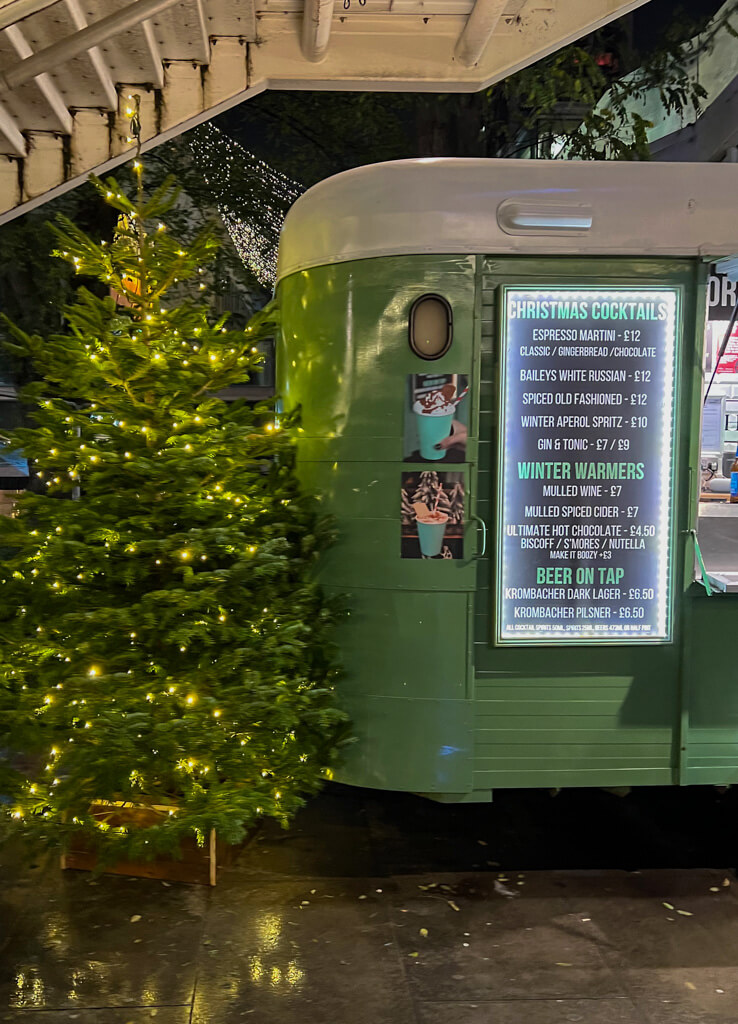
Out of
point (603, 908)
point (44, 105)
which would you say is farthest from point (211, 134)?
point (603, 908)

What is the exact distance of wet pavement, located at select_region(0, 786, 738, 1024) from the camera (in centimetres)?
367

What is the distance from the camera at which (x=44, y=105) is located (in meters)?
5.41

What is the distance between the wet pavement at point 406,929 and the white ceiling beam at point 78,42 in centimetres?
395

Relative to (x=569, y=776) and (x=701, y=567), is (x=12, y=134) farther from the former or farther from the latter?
(x=569, y=776)

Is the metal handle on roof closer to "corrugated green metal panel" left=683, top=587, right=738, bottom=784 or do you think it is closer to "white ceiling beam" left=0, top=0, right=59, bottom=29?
"corrugated green metal panel" left=683, top=587, right=738, bottom=784

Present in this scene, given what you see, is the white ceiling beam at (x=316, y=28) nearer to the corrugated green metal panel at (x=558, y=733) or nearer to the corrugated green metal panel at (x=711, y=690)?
the corrugated green metal panel at (x=711, y=690)

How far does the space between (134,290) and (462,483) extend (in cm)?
193

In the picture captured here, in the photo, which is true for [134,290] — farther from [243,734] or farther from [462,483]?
[243,734]

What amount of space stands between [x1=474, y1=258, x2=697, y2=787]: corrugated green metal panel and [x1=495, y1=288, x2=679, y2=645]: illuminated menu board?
7 cm

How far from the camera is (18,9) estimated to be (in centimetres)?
423

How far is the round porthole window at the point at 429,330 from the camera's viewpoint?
4.16 meters

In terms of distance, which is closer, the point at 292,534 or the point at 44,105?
the point at 292,534

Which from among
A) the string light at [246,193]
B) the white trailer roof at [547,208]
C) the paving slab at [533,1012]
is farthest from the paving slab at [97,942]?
the string light at [246,193]

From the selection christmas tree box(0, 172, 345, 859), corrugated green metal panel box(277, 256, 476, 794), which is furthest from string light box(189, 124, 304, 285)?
corrugated green metal panel box(277, 256, 476, 794)
